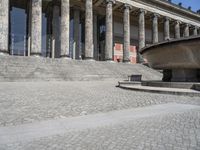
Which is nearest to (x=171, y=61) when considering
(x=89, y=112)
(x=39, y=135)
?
(x=89, y=112)

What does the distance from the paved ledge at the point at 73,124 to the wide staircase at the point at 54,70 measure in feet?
58.2

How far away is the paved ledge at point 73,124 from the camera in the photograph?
18.1 ft

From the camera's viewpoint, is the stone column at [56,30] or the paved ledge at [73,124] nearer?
the paved ledge at [73,124]

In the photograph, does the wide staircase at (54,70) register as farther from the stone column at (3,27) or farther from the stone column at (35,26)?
the stone column at (35,26)

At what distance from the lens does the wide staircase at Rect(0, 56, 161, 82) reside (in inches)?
976

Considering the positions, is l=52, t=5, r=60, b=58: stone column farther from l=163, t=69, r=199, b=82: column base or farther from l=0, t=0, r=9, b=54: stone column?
l=163, t=69, r=199, b=82: column base

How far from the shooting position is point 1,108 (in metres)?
8.93

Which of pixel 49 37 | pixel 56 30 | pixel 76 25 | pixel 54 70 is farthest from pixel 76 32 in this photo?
pixel 54 70

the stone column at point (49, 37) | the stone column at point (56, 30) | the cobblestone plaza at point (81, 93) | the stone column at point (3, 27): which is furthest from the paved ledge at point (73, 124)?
the stone column at point (49, 37)

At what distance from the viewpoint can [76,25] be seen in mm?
44750

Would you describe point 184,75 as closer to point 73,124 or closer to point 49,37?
point 73,124

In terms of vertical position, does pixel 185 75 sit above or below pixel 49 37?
below

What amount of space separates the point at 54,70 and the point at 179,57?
51.5ft

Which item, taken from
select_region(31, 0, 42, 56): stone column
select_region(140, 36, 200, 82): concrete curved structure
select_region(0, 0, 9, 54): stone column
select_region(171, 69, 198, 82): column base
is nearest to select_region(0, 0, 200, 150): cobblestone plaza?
select_region(0, 0, 9, 54): stone column
